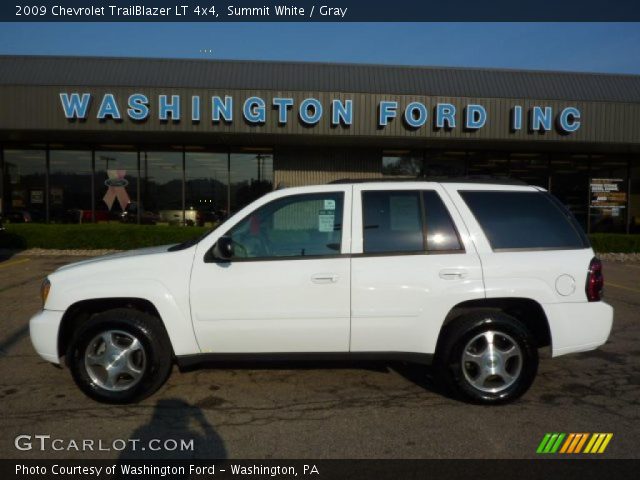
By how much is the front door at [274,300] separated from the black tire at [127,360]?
340 millimetres

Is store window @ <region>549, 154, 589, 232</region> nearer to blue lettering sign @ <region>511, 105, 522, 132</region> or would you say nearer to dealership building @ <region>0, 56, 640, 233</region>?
dealership building @ <region>0, 56, 640, 233</region>

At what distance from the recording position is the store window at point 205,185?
17547 mm

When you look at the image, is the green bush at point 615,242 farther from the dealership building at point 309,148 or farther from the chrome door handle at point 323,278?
the chrome door handle at point 323,278

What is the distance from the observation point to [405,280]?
4262mm

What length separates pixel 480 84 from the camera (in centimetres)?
1805

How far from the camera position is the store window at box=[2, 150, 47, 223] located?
689 inches

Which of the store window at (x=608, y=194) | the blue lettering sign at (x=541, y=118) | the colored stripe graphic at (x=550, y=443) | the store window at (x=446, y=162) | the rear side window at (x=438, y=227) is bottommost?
the colored stripe graphic at (x=550, y=443)

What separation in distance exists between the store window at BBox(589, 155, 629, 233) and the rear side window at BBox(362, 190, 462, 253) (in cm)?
1641

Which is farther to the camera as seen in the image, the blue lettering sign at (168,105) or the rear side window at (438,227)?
the blue lettering sign at (168,105)

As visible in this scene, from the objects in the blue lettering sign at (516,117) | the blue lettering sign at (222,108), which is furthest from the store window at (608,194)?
the blue lettering sign at (222,108)

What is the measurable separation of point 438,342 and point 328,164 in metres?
13.6

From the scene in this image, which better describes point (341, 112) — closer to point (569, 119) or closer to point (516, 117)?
point (516, 117)

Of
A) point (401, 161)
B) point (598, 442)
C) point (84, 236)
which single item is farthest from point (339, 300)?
point (401, 161)

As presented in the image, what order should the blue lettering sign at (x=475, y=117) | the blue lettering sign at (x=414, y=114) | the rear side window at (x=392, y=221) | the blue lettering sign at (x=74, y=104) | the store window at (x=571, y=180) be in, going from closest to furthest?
the rear side window at (x=392, y=221) < the blue lettering sign at (x=74, y=104) < the blue lettering sign at (x=414, y=114) < the blue lettering sign at (x=475, y=117) < the store window at (x=571, y=180)
